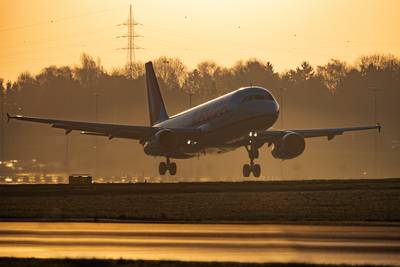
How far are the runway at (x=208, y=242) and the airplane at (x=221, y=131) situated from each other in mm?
35416

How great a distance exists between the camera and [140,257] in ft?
100

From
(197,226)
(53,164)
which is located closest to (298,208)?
(197,226)

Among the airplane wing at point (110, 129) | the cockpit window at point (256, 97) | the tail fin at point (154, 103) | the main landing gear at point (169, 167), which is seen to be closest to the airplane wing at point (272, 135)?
the cockpit window at point (256, 97)

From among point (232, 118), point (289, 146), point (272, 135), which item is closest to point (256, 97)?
point (232, 118)

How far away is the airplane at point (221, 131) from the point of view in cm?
7544

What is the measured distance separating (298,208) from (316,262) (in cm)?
1910

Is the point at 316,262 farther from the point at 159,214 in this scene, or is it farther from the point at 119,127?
the point at 119,127

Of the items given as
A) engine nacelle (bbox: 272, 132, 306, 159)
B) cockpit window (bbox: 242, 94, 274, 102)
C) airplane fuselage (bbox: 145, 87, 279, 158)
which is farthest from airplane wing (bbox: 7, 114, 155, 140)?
cockpit window (bbox: 242, 94, 274, 102)

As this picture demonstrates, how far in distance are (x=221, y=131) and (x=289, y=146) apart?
7320 mm

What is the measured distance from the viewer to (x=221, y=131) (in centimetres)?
7650

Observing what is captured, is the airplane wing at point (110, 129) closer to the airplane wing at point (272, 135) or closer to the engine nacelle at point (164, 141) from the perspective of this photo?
the engine nacelle at point (164, 141)

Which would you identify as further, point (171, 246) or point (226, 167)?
point (226, 167)

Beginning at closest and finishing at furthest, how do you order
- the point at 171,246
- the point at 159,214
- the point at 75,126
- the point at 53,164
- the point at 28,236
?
the point at 171,246 → the point at 28,236 → the point at 159,214 → the point at 75,126 → the point at 53,164

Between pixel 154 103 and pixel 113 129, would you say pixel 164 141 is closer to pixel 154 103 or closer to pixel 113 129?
pixel 113 129
